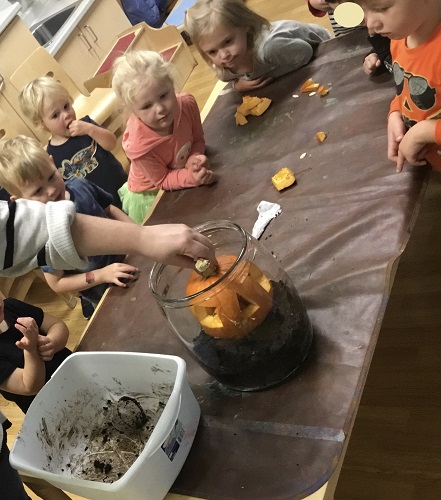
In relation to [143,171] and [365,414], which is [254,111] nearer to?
[143,171]

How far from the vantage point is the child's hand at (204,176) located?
130cm

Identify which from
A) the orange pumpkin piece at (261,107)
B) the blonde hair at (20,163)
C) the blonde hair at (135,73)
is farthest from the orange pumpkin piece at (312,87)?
the blonde hair at (20,163)

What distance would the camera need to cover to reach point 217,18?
144cm

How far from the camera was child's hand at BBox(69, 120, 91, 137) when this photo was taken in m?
1.99

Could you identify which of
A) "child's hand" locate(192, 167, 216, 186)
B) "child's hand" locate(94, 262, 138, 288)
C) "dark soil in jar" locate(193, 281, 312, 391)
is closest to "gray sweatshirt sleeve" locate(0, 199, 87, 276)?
"dark soil in jar" locate(193, 281, 312, 391)

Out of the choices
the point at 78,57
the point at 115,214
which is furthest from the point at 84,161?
the point at 78,57

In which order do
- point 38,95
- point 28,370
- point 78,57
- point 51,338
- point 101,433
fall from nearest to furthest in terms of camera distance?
point 101,433 < point 28,370 < point 51,338 < point 38,95 < point 78,57

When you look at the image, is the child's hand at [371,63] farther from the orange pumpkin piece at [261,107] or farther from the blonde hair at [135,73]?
the blonde hair at [135,73]

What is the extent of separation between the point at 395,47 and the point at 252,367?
2.16ft

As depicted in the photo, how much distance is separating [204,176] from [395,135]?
1.54ft

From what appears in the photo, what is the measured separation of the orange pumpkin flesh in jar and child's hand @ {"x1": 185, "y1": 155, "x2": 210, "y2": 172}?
1.87ft

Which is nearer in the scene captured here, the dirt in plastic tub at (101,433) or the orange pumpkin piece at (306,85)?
the dirt in plastic tub at (101,433)

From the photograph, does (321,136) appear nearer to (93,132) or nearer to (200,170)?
(200,170)

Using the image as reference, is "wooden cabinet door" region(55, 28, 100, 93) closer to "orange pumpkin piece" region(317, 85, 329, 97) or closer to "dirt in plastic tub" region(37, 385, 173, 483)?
"orange pumpkin piece" region(317, 85, 329, 97)
